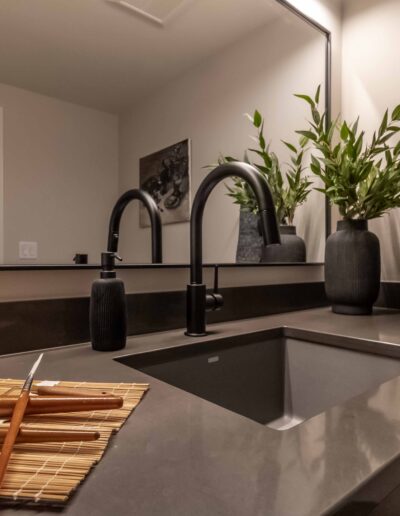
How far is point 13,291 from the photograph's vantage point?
Answer: 2.33ft

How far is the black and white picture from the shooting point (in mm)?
983

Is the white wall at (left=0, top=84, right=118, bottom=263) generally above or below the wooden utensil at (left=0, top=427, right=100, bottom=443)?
above

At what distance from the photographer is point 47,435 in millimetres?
334

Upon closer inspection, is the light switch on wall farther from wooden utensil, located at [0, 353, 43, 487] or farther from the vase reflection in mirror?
the vase reflection in mirror

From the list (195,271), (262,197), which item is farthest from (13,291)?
(262,197)

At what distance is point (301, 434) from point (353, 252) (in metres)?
0.88

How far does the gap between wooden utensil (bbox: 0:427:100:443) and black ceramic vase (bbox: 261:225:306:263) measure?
0.99 meters

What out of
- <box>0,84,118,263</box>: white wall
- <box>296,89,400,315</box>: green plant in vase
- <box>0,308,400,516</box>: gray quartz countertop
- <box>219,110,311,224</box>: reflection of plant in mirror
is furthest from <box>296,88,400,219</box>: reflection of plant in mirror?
<box>0,308,400,516</box>: gray quartz countertop

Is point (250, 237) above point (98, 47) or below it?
below

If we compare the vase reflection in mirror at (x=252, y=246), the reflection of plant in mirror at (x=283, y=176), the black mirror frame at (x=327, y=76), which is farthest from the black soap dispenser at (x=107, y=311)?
the black mirror frame at (x=327, y=76)

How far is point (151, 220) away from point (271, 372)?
48 cm

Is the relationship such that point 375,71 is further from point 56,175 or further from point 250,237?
point 56,175

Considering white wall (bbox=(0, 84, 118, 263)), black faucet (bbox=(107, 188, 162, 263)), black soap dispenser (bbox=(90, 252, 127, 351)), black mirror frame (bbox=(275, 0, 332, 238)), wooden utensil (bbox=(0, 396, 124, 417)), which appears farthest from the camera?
black mirror frame (bbox=(275, 0, 332, 238))

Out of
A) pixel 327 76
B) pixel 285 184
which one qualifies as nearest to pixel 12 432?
pixel 285 184
